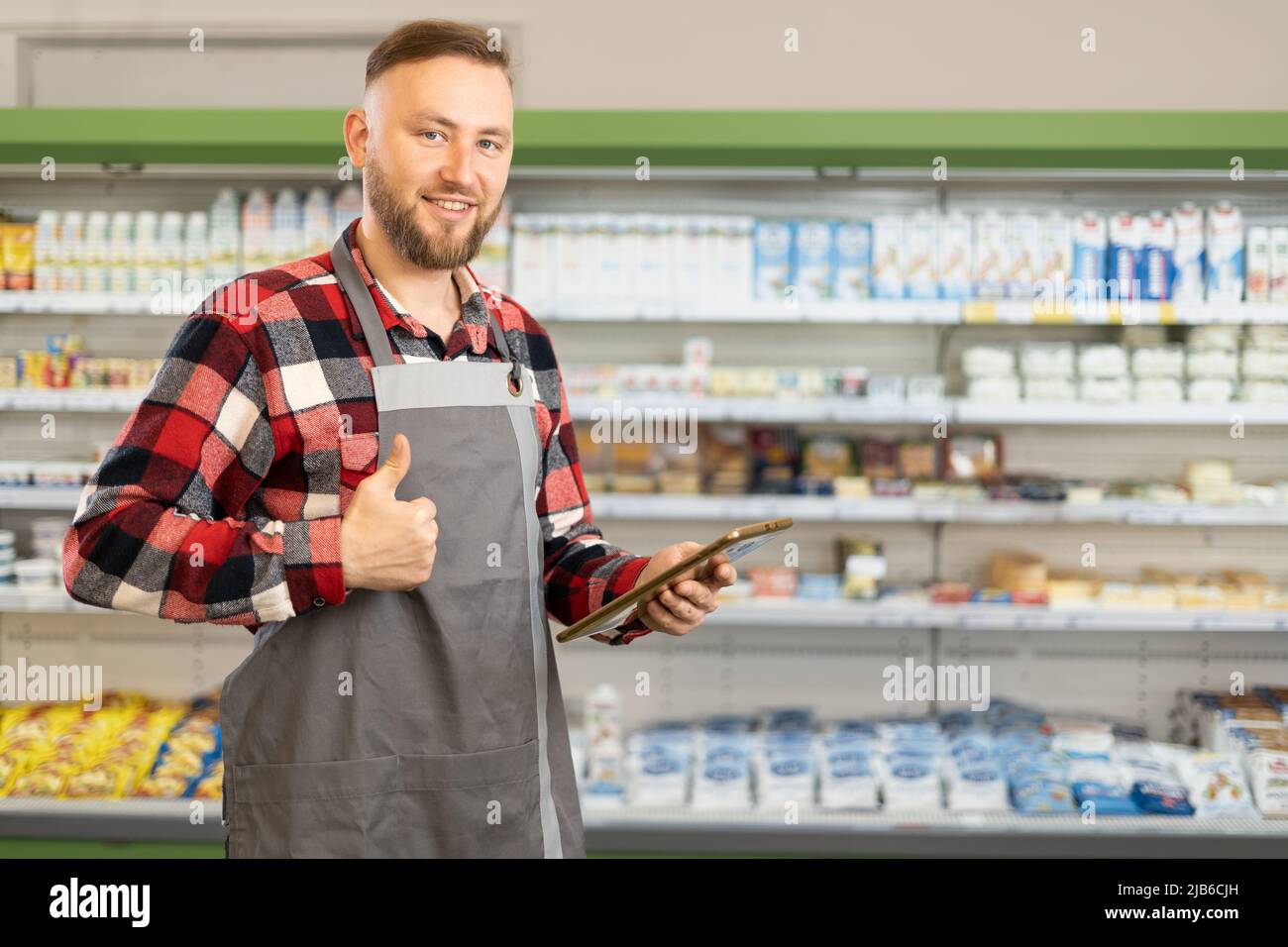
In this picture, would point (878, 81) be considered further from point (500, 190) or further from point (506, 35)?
point (500, 190)

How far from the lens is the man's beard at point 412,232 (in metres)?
1.56

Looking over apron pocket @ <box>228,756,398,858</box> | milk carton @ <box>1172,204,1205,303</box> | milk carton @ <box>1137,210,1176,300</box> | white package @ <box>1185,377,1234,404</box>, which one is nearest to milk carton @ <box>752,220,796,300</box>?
milk carton @ <box>1137,210,1176,300</box>

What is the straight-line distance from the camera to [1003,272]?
3.65 m

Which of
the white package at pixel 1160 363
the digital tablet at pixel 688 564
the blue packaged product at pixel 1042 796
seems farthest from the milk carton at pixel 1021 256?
the digital tablet at pixel 688 564

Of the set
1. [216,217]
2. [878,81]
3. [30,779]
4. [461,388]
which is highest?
[878,81]

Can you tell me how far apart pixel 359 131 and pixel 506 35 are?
3016mm

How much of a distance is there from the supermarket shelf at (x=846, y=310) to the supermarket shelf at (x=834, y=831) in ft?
5.08

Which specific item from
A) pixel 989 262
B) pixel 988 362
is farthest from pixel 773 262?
pixel 988 362

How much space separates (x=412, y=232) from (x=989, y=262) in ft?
8.43

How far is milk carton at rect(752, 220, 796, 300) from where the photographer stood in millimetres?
3693

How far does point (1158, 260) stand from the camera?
3.60m

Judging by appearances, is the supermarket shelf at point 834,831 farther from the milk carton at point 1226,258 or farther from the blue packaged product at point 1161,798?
the milk carton at point 1226,258

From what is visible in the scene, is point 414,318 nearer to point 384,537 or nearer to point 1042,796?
point 384,537
